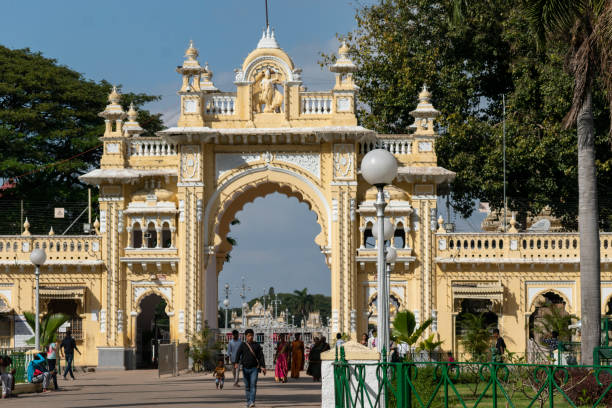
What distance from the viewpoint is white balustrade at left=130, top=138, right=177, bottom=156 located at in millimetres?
34438

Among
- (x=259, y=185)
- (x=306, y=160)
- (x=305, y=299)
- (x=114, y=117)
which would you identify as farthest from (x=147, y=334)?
(x=305, y=299)

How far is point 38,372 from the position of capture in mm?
24578

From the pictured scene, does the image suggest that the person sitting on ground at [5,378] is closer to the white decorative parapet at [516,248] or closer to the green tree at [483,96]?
the white decorative parapet at [516,248]

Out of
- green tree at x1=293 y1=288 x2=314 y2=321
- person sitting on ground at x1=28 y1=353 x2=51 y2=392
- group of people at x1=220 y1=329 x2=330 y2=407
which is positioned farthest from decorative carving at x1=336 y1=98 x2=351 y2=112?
green tree at x1=293 y1=288 x2=314 y2=321

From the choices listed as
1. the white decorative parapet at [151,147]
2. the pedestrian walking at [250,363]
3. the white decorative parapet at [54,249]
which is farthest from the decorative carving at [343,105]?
the pedestrian walking at [250,363]

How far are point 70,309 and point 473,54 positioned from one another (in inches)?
684

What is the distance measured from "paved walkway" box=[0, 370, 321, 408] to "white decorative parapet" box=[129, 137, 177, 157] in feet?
24.5

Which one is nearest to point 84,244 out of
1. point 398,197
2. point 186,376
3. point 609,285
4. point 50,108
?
point 186,376

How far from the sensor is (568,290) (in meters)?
33.8

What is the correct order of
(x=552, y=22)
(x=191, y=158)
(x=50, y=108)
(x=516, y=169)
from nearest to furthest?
(x=552, y=22) < (x=191, y=158) < (x=516, y=169) < (x=50, y=108)

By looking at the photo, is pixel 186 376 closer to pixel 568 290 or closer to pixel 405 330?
pixel 405 330

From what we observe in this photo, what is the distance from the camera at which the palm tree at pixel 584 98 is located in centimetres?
2070

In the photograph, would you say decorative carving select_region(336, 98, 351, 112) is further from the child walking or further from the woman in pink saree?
the child walking

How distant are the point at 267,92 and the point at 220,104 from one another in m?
1.47
